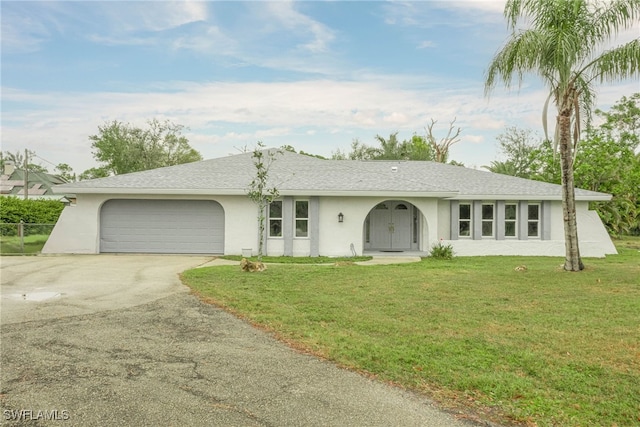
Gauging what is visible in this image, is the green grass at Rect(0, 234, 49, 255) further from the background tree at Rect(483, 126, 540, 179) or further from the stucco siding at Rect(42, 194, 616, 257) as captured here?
the background tree at Rect(483, 126, 540, 179)

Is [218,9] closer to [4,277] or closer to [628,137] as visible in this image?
[4,277]

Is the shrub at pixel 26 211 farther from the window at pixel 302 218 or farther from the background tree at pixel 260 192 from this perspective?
the window at pixel 302 218

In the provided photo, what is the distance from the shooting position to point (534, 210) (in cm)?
1852

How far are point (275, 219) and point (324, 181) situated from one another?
2.50m

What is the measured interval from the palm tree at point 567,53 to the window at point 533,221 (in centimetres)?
627

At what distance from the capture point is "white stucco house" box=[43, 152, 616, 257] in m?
16.8

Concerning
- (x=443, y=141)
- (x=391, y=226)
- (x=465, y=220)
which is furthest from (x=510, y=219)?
(x=443, y=141)

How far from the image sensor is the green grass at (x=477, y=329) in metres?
4.28

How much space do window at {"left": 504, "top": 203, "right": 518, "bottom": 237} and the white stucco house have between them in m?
0.09

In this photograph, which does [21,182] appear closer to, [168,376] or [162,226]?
[162,226]

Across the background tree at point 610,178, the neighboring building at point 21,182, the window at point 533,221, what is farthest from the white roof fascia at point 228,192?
the neighboring building at point 21,182

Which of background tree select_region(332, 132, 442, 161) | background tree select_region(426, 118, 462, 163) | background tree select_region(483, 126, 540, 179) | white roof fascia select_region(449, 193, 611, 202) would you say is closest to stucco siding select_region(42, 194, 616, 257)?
white roof fascia select_region(449, 193, 611, 202)

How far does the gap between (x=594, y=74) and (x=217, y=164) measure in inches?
574

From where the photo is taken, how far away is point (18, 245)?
16.6 m
